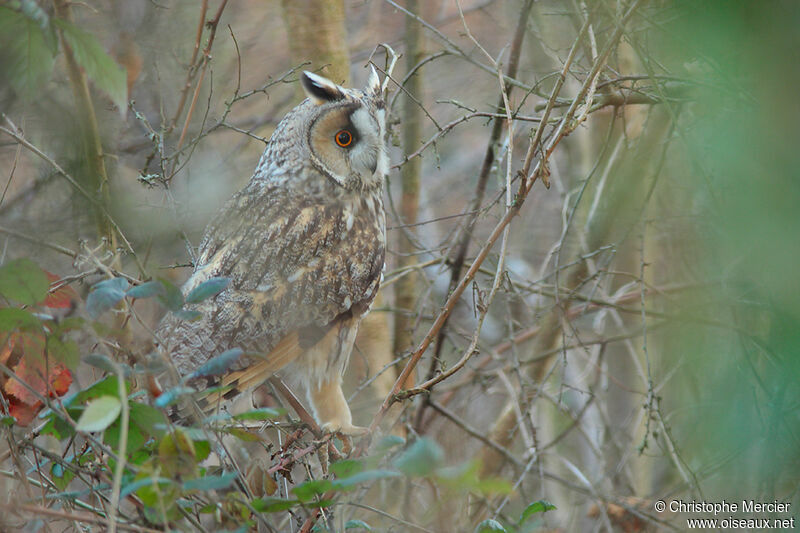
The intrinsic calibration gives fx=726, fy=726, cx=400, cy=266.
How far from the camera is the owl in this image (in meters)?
2.15

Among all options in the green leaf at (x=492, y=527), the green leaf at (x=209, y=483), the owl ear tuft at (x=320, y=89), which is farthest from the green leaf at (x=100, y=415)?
the owl ear tuft at (x=320, y=89)

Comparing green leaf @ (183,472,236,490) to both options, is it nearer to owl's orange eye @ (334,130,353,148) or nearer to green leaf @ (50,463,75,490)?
green leaf @ (50,463,75,490)

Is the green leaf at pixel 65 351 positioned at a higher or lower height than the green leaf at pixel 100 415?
higher

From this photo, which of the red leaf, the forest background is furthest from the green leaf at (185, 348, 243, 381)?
the red leaf

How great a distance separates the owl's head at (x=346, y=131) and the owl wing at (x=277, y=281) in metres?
0.15

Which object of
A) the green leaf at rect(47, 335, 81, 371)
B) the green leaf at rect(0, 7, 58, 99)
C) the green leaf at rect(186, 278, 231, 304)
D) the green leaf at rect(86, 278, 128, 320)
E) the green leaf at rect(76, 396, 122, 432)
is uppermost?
the green leaf at rect(0, 7, 58, 99)

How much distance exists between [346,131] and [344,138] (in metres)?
0.03

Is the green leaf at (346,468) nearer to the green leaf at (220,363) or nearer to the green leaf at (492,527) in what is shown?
the green leaf at (220,363)

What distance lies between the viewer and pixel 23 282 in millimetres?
1011

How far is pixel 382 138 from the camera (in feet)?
7.86

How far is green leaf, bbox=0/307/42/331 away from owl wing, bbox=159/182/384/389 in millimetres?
1015

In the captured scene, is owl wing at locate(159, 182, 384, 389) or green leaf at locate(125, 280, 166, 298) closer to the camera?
green leaf at locate(125, 280, 166, 298)

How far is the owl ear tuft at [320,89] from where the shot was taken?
2.29m

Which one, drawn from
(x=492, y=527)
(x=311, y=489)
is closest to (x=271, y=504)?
(x=311, y=489)
